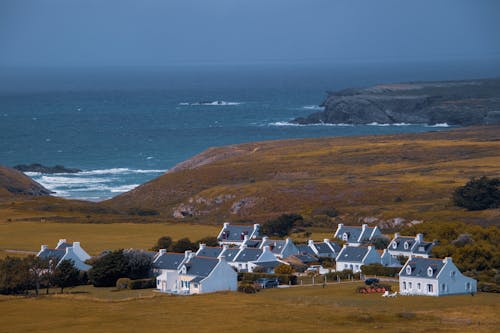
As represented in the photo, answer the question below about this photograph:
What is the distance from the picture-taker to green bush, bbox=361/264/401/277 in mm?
72938

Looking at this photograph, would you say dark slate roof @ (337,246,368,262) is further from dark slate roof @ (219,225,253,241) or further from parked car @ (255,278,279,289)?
dark slate roof @ (219,225,253,241)

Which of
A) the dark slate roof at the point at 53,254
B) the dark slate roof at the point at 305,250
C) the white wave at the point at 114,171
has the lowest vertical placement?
the dark slate roof at the point at 305,250

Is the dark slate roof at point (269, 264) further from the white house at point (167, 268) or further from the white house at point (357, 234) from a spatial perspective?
the white house at point (357, 234)

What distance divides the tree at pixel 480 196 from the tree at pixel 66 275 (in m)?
41.6

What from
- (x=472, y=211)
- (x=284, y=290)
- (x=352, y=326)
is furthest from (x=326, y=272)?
(x=472, y=211)

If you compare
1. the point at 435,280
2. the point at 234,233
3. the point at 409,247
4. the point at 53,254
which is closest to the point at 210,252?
the point at 53,254

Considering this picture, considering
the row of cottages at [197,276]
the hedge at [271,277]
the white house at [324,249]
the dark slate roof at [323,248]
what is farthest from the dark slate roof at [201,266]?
the dark slate roof at [323,248]

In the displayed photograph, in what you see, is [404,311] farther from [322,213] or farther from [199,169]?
[199,169]

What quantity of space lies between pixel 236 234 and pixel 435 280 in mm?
25825

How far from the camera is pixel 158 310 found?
2313 inches

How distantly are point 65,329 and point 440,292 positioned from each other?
71.0ft

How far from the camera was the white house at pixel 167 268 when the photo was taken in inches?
2712

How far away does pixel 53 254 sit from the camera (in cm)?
7488

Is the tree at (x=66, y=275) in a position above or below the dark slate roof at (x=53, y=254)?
below
